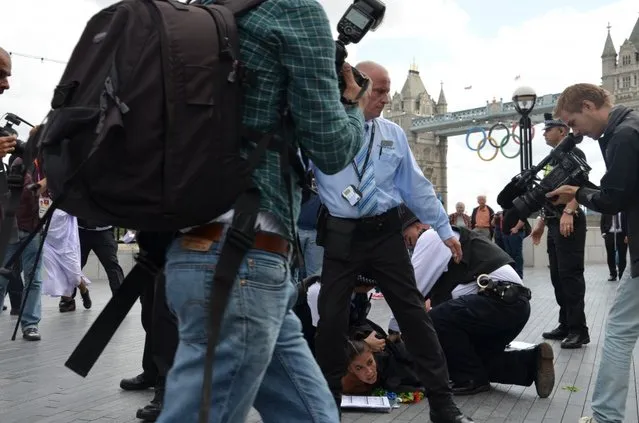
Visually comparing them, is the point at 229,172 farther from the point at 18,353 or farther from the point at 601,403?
the point at 18,353

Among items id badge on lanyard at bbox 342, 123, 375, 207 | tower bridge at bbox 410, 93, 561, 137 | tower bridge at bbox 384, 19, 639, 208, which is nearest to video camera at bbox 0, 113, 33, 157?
id badge on lanyard at bbox 342, 123, 375, 207

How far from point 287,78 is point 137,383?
377 centimetres

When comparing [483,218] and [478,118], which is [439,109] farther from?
[483,218]

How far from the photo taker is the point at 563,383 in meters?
5.43

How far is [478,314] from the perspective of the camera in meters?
4.94

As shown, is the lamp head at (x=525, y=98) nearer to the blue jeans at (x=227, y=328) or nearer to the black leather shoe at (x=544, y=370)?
the black leather shoe at (x=544, y=370)

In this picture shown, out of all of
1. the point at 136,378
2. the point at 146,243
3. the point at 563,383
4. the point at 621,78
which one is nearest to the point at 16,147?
the point at 136,378

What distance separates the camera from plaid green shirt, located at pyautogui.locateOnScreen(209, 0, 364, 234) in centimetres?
189

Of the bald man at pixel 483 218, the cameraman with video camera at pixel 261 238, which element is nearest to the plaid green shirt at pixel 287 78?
the cameraman with video camera at pixel 261 238

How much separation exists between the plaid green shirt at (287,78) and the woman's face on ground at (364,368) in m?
3.01

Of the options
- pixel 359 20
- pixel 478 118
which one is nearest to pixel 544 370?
pixel 359 20

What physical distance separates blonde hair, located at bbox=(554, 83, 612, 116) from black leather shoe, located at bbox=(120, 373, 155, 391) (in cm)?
332

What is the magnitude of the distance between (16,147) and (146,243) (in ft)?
8.16

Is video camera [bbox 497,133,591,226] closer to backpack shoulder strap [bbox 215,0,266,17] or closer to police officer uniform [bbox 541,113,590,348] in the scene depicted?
police officer uniform [bbox 541,113,590,348]
